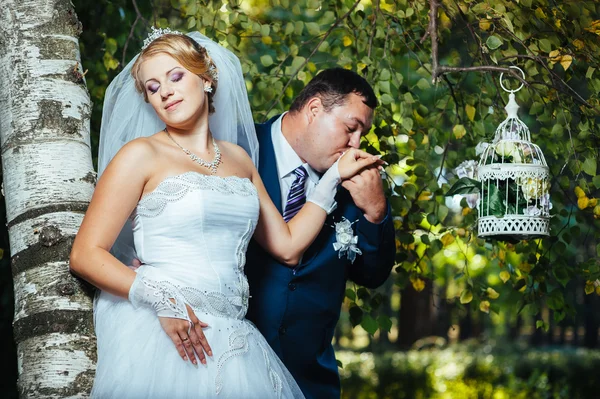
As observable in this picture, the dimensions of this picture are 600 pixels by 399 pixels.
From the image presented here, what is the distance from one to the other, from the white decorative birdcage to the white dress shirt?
652mm

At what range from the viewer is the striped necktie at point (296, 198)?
3.08 meters

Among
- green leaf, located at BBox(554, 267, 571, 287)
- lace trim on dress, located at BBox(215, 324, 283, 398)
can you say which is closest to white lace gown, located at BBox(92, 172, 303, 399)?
lace trim on dress, located at BBox(215, 324, 283, 398)

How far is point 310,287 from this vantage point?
3.13 meters

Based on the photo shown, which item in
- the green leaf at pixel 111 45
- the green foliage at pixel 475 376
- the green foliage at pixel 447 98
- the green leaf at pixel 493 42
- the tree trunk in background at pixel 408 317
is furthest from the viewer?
the tree trunk in background at pixel 408 317

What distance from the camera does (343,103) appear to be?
325 centimetres

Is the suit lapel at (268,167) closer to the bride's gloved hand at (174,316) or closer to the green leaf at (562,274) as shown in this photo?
the bride's gloved hand at (174,316)

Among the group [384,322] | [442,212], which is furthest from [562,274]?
[384,322]

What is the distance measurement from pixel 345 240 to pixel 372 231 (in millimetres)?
121

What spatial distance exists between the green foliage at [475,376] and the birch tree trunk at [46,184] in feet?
27.1

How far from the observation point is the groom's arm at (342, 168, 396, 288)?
3035 millimetres

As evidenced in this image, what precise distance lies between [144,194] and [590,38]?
81.2 inches

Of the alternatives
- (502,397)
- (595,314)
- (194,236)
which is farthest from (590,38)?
(595,314)

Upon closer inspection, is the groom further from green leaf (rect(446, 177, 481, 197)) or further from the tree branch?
the tree branch

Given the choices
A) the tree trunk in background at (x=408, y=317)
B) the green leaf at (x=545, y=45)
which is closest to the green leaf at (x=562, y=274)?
the green leaf at (x=545, y=45)
